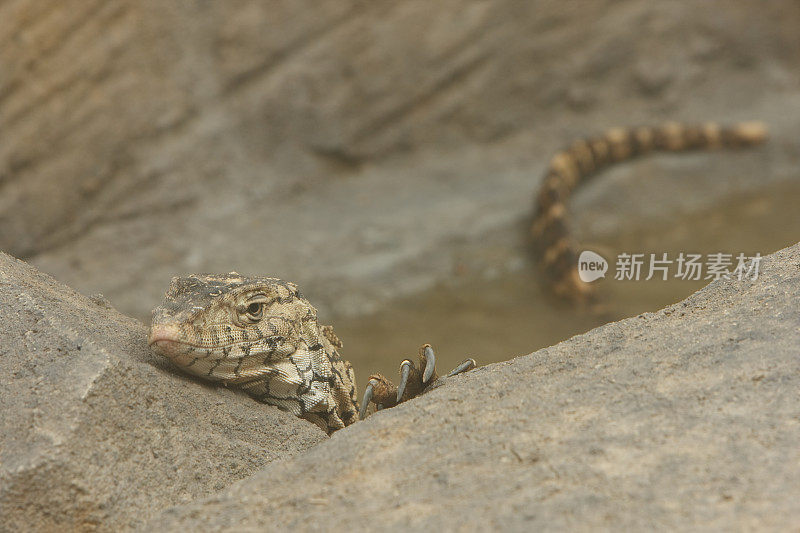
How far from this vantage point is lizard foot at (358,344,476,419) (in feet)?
10.9

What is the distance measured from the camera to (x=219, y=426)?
9.66ft

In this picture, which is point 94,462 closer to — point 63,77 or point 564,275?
point 564,275

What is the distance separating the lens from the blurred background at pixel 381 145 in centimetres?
668

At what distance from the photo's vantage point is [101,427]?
2604 mm

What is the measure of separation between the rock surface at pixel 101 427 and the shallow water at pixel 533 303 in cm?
129

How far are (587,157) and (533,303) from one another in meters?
2.37

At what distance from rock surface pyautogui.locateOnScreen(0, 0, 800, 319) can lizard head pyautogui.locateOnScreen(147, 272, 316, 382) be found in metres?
3.54

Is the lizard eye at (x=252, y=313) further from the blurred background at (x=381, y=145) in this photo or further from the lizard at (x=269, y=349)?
the blurred background at (x=381, y=145)

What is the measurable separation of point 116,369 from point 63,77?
4730 mm

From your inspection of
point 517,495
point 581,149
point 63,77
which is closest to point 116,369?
point 517,495

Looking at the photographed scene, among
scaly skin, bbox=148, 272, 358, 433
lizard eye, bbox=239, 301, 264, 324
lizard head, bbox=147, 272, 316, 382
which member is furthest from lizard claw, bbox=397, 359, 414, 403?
lizard eye, bbox=239, 301, 264, 324

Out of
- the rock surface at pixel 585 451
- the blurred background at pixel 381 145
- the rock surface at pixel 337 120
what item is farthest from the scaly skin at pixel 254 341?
the rock surface at pixel 337 120

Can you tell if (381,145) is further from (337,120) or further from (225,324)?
(225,324)

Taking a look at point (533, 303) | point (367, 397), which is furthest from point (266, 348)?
point (533, 303)
